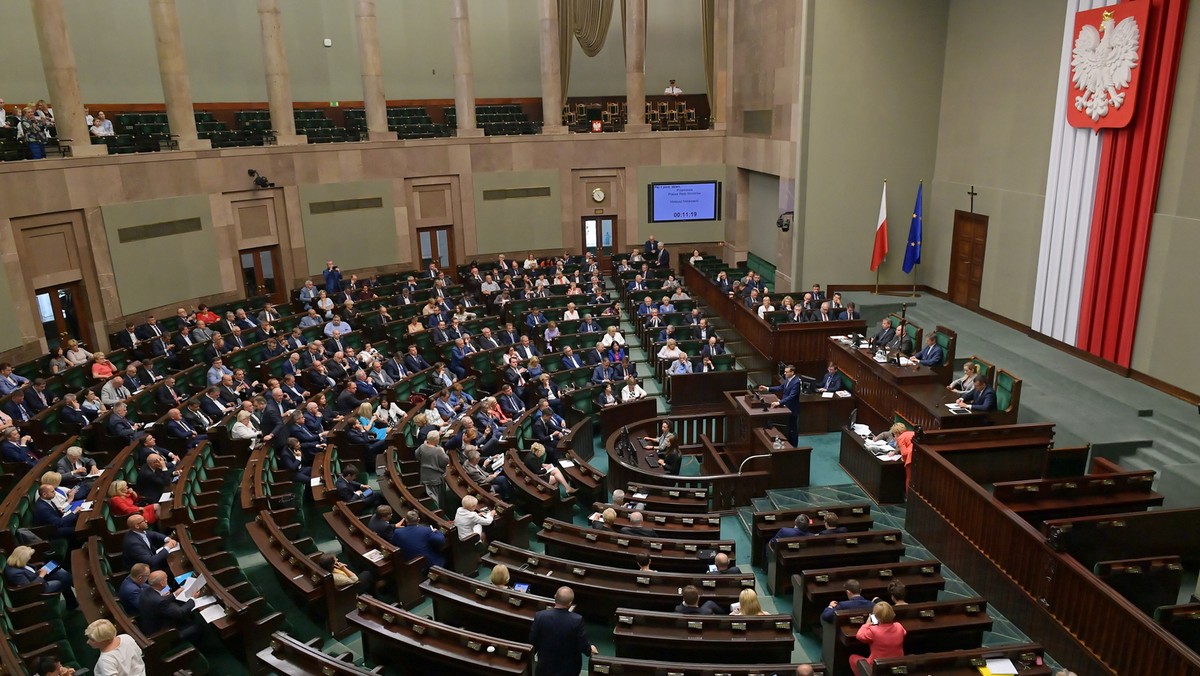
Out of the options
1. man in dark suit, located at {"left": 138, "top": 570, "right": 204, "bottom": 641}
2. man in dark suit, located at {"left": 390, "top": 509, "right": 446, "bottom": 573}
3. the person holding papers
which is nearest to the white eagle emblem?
man in dark suit, located at {"left": 390, "top": 509, "right": 446, "bottom": 573}

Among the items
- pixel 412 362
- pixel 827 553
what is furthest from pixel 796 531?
pixel 412 362

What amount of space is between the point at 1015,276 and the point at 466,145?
1349cm

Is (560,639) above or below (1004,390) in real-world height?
below

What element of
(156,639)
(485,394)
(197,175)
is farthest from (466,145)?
(156,639)

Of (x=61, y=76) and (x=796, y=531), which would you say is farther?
(x=61, y=76)

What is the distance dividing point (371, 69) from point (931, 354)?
14601 millimetres

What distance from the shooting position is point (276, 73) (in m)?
17.9

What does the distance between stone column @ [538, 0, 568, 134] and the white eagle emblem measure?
1287 centimetres

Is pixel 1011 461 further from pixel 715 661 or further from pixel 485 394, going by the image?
pixel 485 394

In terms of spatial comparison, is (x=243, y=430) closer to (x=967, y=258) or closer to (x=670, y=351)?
(x=670, y=351)

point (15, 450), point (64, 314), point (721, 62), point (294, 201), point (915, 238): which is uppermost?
point (721, 62)

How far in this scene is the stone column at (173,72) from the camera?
16.0 metres

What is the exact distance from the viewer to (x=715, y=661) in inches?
241

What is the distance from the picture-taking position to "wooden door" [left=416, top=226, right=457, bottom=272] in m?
21.2
